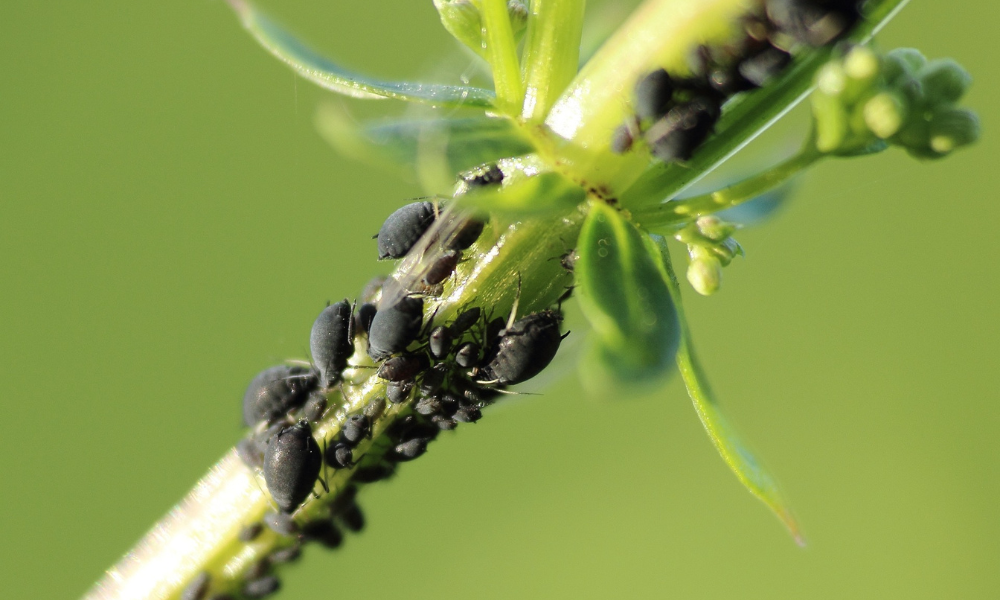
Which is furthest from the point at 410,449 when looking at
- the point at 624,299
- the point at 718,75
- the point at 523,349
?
the point at 718,75

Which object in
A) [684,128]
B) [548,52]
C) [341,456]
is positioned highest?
[548,52]

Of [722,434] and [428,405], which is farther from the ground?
[428,405]

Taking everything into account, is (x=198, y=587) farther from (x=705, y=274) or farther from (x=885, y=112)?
(x=885, y=112)

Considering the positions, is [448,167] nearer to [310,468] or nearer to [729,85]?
[729,85]

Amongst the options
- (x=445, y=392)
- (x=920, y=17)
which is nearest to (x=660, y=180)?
(x=445, y=392)

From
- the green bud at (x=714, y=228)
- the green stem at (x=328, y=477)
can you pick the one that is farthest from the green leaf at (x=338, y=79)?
the green bud at (x=714, y=228)

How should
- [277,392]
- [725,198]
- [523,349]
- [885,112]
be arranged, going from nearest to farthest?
[885,112]
[725,198]
[523,349]
[277,392]

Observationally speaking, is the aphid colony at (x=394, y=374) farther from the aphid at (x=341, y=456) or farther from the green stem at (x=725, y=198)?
the green stem at (x=725, y=198)
